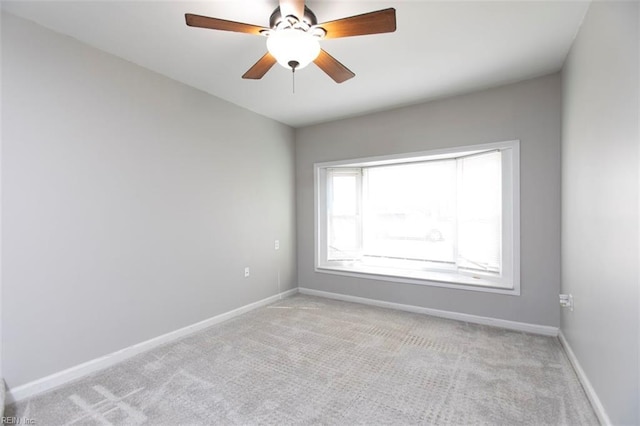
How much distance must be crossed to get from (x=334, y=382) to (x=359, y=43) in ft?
8.41

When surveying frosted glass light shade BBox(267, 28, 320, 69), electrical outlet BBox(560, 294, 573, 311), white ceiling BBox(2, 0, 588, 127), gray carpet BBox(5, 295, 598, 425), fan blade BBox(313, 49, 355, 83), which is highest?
white ceiling BBox(2, 0, 588, 127)

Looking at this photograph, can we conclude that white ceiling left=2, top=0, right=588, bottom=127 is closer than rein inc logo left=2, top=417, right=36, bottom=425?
No

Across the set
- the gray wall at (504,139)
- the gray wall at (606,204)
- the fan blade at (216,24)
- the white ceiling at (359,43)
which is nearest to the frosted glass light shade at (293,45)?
the fan blade at (216,24)

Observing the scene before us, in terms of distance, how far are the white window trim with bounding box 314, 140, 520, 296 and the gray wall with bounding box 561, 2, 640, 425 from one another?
0.61 m

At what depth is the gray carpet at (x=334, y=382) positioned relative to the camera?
1.75 metres

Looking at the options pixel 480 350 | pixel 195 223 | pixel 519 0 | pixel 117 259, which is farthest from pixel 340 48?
pixel 480 350

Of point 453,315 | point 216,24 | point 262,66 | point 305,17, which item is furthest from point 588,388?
point 216,24

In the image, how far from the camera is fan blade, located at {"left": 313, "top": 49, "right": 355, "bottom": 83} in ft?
6.36

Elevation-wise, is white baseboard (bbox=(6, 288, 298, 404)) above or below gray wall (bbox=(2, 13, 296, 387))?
below

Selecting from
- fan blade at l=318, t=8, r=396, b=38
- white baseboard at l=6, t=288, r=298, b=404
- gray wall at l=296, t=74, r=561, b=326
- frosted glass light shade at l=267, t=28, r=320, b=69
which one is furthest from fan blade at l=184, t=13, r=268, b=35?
white baseboard at l=6, t=288, r=298, b=404

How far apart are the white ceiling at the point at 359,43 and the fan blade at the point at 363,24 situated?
30cm

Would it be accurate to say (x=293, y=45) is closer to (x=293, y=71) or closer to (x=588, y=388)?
(x=293, y=71)

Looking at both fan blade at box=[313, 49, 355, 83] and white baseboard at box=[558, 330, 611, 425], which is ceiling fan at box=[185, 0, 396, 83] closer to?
fan blade at box=[313, 49, 355, 83]

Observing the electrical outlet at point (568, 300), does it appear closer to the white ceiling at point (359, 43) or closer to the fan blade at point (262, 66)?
the white ceiling at point (359, 43)
